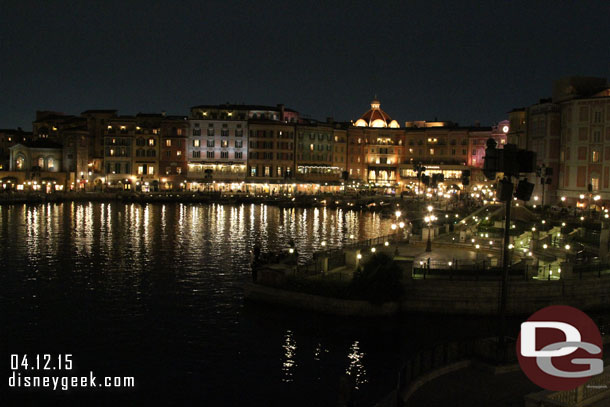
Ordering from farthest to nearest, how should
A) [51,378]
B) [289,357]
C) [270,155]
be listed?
[270,155] → [289,357] → [51,378]

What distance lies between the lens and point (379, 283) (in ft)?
87.8

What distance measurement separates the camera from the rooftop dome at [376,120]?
433 feet

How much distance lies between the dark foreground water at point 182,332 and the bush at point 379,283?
1313 mm

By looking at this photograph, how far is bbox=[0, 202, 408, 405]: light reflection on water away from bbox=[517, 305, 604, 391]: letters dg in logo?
233 inches

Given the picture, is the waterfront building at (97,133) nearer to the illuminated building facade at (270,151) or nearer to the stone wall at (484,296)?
the illuminated building facade at (270,151)

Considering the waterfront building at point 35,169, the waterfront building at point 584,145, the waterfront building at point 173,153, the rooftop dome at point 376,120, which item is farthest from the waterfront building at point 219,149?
the waterfront building at point 584,145

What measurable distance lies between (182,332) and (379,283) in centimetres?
887

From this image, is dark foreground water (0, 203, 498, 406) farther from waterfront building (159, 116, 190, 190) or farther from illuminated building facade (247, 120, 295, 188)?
illuminated building facade (247, 120, 295, 188)

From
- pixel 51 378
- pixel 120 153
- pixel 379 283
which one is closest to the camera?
pixel 51 378

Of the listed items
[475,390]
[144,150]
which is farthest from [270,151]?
[475,390]

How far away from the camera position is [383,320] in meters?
25.9

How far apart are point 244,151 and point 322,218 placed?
39.0 m

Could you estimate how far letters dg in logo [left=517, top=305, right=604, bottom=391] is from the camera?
13.1 m

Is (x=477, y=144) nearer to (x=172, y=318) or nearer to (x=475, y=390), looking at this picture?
(x=172, y=318)
